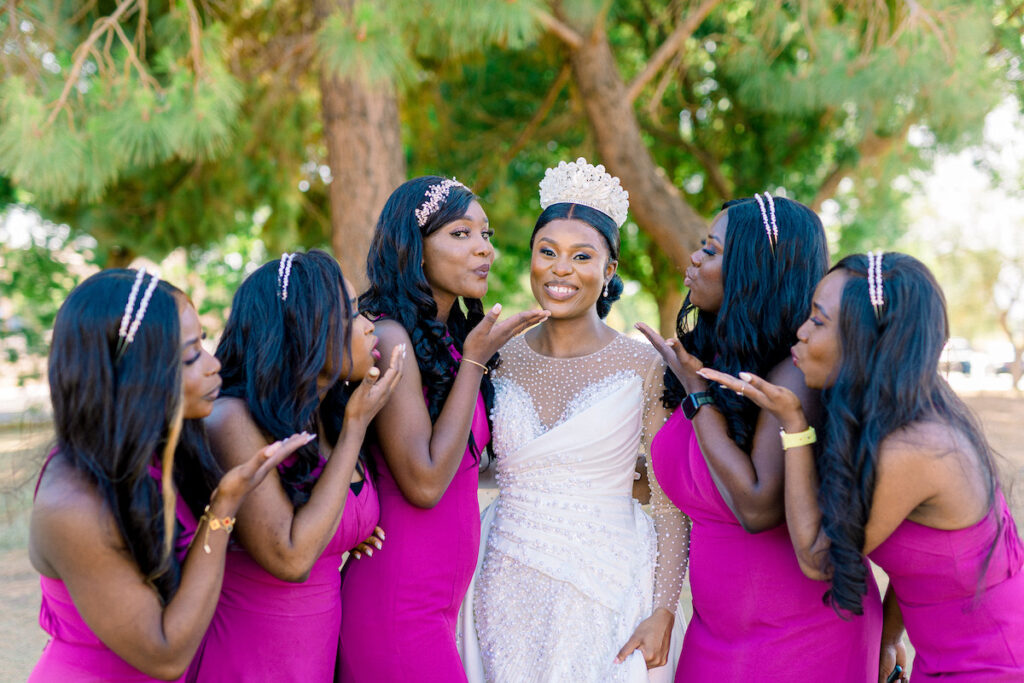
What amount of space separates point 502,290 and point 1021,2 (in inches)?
459

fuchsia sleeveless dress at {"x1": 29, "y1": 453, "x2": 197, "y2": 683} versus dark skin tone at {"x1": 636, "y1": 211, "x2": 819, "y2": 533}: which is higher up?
dark skin tone at {"x1": 636, "y1": 211, "x2": 819, "y2": 533}

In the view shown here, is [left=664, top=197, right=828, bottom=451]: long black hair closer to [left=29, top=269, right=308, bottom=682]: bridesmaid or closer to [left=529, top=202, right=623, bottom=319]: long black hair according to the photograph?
[left=529, top=202, right=623, bottom=319]: long black hair

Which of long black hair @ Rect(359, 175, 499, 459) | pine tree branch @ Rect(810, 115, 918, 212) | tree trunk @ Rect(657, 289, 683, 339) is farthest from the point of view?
tree trunk @ Rect(657, 289, 683, 339)

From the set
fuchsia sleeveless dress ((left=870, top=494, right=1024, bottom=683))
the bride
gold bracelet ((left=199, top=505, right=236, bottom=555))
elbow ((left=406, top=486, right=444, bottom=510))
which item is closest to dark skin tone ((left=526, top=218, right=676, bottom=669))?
the bride

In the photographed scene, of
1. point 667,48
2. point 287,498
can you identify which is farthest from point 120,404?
point 667,48

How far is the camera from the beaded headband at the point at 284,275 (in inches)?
105

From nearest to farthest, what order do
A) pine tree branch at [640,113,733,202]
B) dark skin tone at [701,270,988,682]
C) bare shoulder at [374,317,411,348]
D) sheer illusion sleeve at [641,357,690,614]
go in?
dark skin tone at [701,270,988,682] → bare shoulder at [374,317,411,348] → sheer illusion sleeve at [641,357,690,614] → pine tree branch at [640,113,733,202]

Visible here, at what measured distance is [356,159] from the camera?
702 cm

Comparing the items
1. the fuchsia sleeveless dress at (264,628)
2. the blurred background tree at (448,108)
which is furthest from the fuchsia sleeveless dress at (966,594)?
the blurred background tree at (448,108)

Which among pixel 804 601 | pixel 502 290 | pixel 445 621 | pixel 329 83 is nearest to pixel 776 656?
pixel 804 601

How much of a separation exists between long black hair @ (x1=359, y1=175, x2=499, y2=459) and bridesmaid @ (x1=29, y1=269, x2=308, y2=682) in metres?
0.90

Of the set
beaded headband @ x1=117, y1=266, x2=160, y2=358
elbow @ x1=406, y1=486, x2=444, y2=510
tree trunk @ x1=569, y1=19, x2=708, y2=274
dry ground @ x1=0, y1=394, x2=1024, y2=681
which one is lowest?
dry ground @ x1=0, y1=394, x2=1024, y2=681

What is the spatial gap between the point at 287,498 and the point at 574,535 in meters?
1.22

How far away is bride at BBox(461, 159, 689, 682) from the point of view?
10.4 feet
